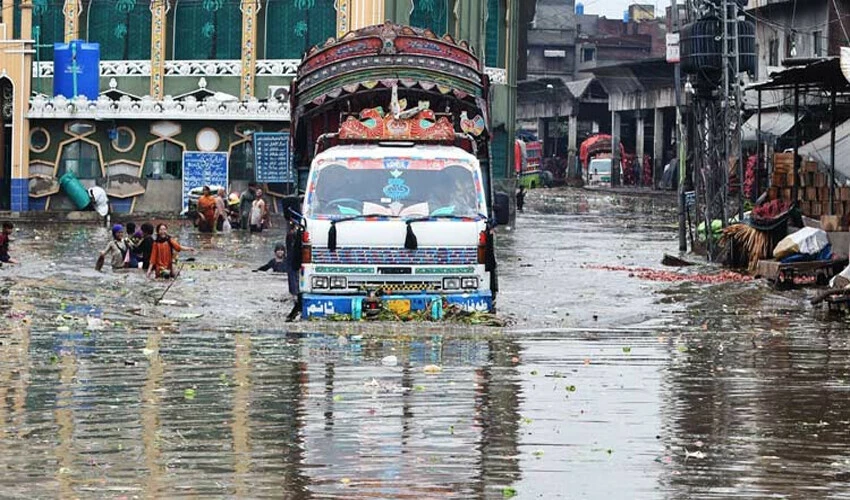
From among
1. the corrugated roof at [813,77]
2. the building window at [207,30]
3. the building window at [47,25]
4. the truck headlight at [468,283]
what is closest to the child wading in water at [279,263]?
the corrugated roof at [813,77]

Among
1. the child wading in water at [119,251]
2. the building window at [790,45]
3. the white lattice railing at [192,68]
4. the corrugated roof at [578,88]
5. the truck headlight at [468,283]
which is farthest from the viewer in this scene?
the corrugated roof at [578,88]

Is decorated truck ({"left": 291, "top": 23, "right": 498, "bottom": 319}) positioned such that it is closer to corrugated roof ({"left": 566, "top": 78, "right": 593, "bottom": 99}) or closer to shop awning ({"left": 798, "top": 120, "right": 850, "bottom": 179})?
shop awning ({"left": 798, "top": 120, "right": 850, "bottom": 179})

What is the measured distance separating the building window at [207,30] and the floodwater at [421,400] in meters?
26.7

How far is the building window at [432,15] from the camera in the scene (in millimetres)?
49188

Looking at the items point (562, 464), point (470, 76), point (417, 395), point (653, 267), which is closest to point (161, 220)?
point (653, 267)

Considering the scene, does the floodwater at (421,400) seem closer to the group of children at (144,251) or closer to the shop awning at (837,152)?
the group of children at (144,251)

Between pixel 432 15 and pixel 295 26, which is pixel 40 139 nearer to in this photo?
pixel 295 26

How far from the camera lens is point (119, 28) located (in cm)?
5169

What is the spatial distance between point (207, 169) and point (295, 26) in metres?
5.03

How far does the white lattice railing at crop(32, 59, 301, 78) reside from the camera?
50.2 m

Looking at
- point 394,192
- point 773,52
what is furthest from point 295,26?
point 394,192

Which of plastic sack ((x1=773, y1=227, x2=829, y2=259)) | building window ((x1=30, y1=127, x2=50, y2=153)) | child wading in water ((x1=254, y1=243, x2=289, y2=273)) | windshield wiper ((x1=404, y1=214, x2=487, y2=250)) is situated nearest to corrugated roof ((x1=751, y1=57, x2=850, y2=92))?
plastic sack ((x1=773, y1=227, x2=829, y2=259))

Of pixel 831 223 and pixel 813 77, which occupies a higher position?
pixel 813 77

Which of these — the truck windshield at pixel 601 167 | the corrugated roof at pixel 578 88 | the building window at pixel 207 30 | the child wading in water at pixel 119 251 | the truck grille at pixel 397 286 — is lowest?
the truck grille at pixel 397 286
